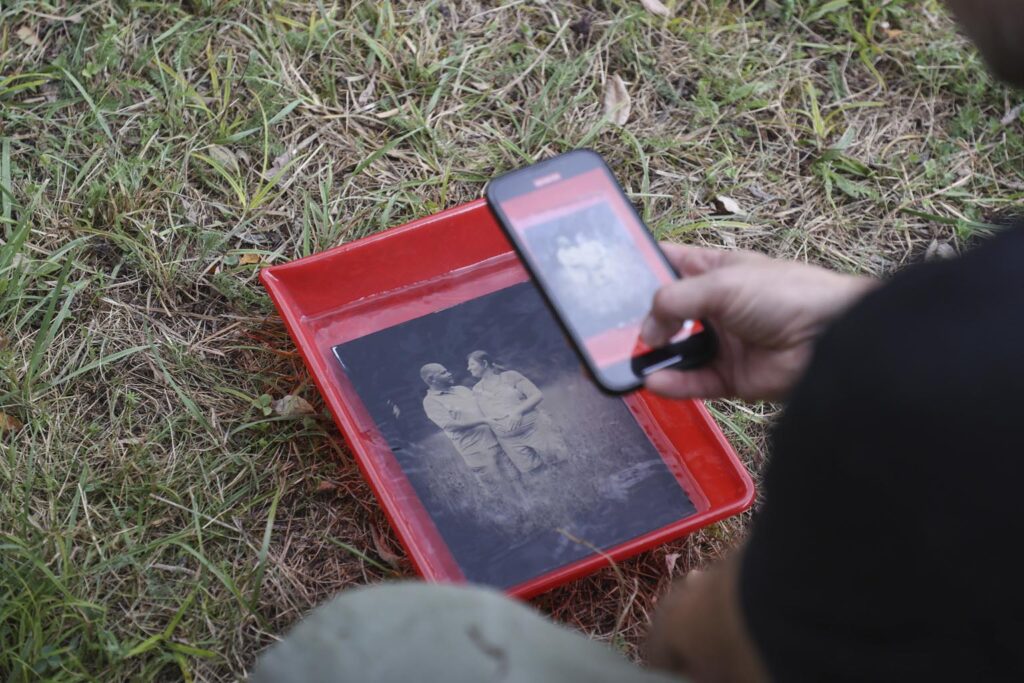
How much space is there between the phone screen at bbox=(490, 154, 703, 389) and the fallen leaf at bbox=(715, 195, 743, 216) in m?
0.57

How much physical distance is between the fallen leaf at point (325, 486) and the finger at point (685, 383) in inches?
25.1

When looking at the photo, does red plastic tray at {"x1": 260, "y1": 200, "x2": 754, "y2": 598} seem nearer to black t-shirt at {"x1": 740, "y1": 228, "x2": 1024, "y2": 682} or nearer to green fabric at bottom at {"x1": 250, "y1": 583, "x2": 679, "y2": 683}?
green fabric at bottom at {"x1": 250, "y1": 583, "x2": 679, "y2": 683}

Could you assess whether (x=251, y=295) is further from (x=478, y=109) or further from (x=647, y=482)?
(x=647, y=482)

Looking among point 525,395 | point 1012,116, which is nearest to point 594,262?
point 525,395

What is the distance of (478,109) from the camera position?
210 cm

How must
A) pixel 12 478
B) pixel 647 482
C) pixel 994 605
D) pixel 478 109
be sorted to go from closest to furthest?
pixel 994 605 → pixel 12 478 → pixel 647 482 → pixel 478 109

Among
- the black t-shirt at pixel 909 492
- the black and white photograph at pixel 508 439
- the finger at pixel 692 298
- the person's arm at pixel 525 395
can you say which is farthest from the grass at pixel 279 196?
the black t-shirt at pixel 909 492

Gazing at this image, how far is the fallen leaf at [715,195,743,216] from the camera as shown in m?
2.07

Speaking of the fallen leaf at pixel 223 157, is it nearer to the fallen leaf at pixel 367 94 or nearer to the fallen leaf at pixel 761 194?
the fallen leaf at pixel 367 94

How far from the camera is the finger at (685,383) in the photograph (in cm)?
144

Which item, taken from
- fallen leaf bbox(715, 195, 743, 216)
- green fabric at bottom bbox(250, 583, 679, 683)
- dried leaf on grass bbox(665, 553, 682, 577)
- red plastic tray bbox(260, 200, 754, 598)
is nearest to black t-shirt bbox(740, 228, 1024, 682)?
green fabric at bottom bbox(250, 583, 679, 683)

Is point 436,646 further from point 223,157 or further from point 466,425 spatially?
point 223,157

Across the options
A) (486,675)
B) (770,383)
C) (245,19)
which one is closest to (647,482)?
(770,383)

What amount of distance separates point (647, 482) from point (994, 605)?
1001mm
